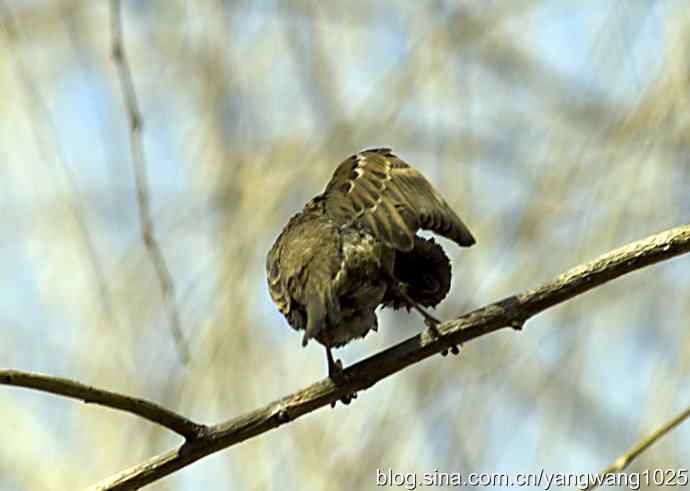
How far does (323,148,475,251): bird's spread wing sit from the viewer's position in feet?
7.12

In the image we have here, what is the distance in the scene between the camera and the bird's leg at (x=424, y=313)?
6.36ft

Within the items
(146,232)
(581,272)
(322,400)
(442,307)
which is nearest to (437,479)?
(442,307)

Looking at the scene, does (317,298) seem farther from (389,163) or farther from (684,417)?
(684,417)

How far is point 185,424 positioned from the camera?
1.81m

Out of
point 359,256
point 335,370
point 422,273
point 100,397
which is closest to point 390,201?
point 359,256

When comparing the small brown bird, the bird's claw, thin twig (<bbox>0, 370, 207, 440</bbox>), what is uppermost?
the small brown bird

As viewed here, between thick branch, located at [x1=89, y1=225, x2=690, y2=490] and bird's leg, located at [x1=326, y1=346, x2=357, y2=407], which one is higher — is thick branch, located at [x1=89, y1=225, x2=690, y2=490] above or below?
below

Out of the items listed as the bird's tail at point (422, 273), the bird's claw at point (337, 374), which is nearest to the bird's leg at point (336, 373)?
the bird's claw at point (337, 374)

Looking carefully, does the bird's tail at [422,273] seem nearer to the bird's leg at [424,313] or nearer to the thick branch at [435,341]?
the bird's leg at [424,313]

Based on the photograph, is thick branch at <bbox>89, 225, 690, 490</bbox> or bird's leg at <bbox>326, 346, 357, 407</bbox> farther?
bird's leg at <bbox>326, 346, 357, 407</bbox>

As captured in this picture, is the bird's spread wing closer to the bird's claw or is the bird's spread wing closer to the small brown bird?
the small brown bird

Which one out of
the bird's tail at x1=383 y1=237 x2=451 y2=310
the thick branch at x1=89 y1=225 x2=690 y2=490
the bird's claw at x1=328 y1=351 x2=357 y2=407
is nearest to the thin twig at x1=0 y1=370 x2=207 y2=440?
the thick branch at x1=89 y1=225 x2=690 y2=490

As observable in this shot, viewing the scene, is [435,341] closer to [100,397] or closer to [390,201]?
[390,201]

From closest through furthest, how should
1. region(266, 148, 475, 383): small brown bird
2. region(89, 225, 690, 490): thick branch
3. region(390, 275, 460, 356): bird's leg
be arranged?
region(89, 225, 690, 490): thick branch < region(390, 275, 460, 356): bird's leg < region(266, 148, 475, 383): small brown bird
